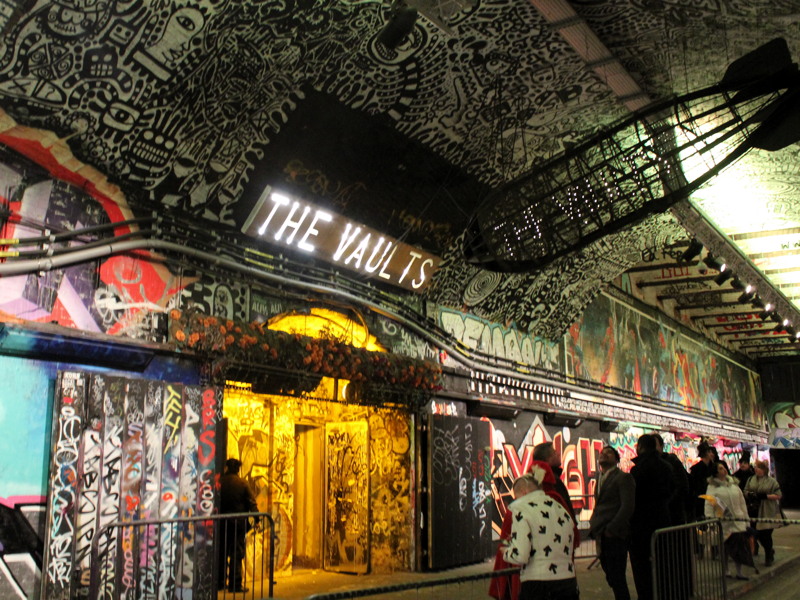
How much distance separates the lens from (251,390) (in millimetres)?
9094

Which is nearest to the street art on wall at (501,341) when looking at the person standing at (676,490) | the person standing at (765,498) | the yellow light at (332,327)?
the yellow light at (332,327)

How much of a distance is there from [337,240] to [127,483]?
428cm

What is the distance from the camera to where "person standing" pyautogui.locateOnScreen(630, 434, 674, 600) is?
8.15 metres

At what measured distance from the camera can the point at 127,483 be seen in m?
7.47

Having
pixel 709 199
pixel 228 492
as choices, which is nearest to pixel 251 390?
pixel 228 492

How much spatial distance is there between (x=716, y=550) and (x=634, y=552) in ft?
9.29

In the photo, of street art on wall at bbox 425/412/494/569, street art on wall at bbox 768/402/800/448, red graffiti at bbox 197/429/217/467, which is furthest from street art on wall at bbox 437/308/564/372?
street art on wall at bbox 768/402/800/448

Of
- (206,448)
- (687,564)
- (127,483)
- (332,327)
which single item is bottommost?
(687,564)

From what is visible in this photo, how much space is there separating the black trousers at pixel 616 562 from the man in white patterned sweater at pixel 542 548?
2266mm

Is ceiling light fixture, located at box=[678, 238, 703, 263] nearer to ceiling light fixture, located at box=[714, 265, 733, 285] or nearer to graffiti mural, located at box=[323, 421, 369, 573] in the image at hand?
ceiling light fixture, located at box=[714, 265, 733, 285]

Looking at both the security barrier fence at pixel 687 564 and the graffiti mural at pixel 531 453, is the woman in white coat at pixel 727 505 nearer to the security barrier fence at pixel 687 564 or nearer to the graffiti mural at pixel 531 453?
the security barrier fence at pixel 687 564

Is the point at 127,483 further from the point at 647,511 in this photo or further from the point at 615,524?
the point at 647,511

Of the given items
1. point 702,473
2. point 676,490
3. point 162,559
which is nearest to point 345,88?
point 162,559

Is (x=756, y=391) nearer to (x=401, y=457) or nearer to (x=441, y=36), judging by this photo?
(x=401, y=457)
